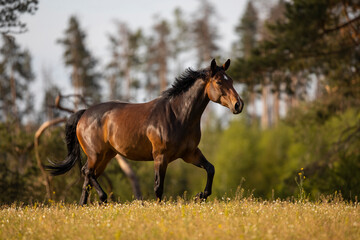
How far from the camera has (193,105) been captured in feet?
23.8

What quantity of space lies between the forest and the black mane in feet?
1.40

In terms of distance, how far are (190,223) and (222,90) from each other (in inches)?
104

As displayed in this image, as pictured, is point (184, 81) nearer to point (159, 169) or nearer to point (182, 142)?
point (182, 142)

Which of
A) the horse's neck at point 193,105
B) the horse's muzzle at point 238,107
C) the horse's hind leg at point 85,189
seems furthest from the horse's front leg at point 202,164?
the horse's hind leg at point 85,189

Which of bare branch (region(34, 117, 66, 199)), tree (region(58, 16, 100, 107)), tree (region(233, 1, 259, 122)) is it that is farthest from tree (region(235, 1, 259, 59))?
bare branch (region(34, 117, 66, 199))

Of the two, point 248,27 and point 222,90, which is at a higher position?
point 248,27

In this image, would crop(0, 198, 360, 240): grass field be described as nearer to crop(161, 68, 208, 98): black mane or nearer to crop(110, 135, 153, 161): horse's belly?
crop(110, 135, 153, 161): horse's belly

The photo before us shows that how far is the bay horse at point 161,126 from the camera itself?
23.1ft

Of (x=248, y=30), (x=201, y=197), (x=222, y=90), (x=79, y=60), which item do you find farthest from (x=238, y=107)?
(x=248, y=30)

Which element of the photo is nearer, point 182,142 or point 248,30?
point 182,142

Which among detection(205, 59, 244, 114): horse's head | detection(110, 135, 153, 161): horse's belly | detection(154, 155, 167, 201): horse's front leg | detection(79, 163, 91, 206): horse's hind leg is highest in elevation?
detection(205, 59, 244, 114): horse's head

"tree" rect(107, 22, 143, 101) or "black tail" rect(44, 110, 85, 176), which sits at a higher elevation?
"tree" rect(107, 22, 143, 101)

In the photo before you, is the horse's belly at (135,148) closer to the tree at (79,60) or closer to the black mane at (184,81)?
the black mane at (184,81)

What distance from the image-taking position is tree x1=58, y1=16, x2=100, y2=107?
36.1m
